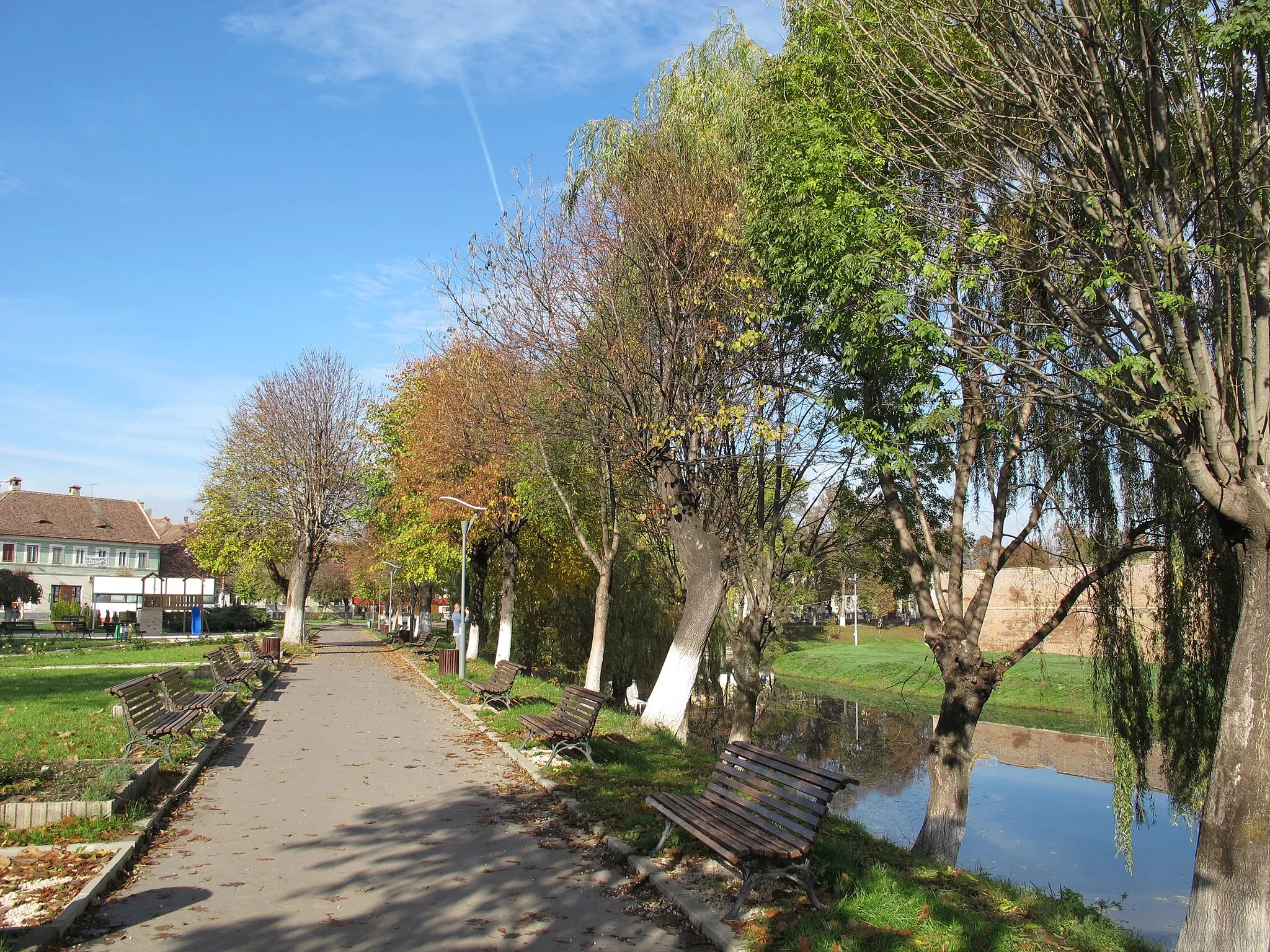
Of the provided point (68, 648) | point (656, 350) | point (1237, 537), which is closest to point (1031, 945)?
point (1237, 537)

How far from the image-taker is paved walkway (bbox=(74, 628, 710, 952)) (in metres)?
5.62

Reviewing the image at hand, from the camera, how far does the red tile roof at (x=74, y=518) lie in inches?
2758

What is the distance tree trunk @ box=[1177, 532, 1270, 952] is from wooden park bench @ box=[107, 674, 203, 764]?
9896mm

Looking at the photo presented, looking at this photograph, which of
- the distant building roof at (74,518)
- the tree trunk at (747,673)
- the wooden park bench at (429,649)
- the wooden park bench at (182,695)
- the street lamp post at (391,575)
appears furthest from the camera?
the distant building roof at (74,518)

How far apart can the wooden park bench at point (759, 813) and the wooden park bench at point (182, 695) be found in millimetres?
7979

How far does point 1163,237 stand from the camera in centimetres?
800

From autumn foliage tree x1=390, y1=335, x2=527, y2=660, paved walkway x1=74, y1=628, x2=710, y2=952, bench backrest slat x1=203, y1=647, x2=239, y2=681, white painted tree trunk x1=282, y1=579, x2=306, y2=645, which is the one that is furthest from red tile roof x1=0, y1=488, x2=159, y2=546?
paved walkway x1=74, y1=628, x2=710, y2=952

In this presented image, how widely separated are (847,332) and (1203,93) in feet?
13.5

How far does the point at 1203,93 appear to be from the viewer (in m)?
8.64

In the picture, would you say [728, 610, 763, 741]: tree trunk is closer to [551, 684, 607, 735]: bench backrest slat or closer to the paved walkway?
[551, 684, 607, 735]: bench backrest slat

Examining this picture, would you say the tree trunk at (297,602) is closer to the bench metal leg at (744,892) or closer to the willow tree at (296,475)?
the willow tree at (296,475)

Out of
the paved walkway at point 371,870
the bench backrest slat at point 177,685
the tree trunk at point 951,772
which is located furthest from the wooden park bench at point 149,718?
the tree trunk at point 951,772

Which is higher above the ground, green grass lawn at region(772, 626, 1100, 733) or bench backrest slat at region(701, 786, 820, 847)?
bench backrest slat at region(701, 786, 820, 847)

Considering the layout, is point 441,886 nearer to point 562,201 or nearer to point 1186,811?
point 1186,811
